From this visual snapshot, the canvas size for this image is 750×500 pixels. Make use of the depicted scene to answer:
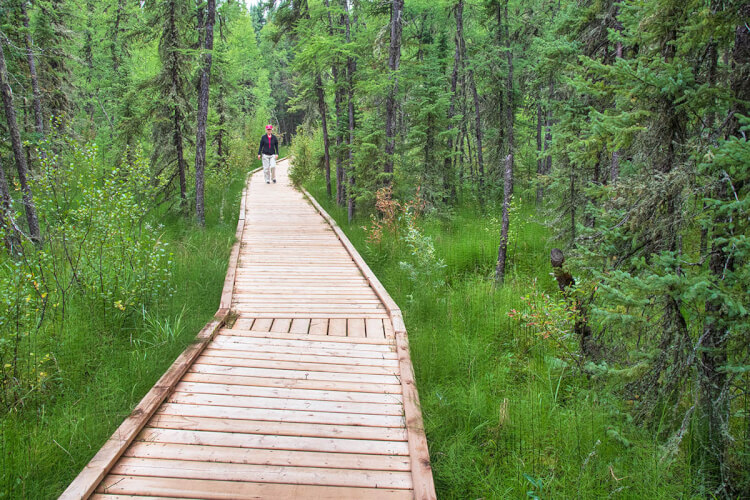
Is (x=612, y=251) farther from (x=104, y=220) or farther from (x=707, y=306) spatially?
(x=104, y=220)

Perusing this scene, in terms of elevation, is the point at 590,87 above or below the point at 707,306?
above

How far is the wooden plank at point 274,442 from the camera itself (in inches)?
124

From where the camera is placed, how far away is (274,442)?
3197 mm

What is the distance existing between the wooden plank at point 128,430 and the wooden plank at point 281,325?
3.11 ft

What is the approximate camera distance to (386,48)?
12.2m

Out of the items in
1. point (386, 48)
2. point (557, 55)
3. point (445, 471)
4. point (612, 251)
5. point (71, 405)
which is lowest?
point (445, 471)

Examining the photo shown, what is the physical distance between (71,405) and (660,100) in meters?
5.42

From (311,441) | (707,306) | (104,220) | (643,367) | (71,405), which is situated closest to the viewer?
(707,306)

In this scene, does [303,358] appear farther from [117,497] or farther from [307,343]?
[117,497]

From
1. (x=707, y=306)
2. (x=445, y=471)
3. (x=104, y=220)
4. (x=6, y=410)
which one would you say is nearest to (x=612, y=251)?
(x=707, y=306)

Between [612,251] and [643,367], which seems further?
[612,251]

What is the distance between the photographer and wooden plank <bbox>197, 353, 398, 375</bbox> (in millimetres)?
4355

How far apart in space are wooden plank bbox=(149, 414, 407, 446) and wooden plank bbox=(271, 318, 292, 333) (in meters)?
1.92

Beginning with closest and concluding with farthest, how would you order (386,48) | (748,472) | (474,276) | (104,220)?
(748,472) → (104,220) → (474,276) → (386,48)
